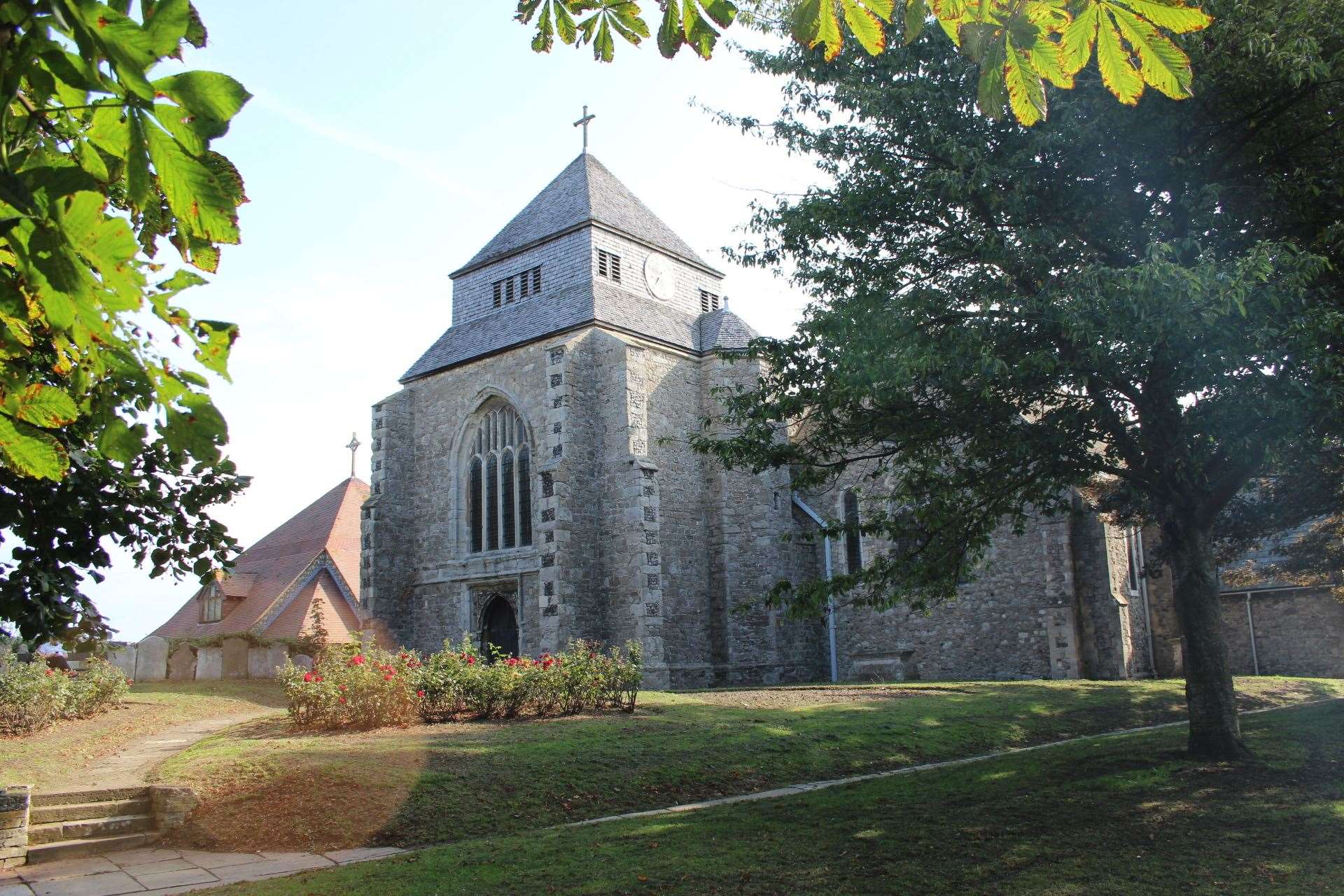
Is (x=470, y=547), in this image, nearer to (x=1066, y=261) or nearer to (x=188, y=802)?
(x=188, y=802)

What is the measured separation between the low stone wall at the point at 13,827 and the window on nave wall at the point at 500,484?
50.8ft

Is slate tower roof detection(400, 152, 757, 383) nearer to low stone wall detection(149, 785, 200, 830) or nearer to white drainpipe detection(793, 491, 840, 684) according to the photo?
white drainpipe detection(793, 491, 840, 684)

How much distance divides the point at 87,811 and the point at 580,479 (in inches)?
545

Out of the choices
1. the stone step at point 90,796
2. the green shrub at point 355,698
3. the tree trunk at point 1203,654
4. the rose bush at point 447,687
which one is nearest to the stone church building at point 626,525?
the rose bush at point 447,687

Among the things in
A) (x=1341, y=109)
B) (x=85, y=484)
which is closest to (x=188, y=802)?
(x=85, y=484)

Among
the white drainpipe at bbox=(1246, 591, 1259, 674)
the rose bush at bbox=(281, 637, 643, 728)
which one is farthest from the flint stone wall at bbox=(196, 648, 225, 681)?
the white drainpipe at bbox=(1246, 591, 1259, 674)

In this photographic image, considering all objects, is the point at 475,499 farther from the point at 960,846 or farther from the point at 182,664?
the point at 960,846

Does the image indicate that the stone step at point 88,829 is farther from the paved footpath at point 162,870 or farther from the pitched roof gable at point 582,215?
the pitched roof gable at point 582,215

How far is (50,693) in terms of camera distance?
14.4 meters

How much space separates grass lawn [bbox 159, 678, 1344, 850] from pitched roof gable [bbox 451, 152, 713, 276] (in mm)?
14817

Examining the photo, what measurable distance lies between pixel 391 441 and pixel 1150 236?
66.7ft

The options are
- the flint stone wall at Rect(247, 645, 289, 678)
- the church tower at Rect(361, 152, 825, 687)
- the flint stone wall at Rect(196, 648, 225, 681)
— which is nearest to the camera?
the church tower at Rect(361, 152, 825, 687)

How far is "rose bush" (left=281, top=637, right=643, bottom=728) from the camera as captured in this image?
12758 millimetres

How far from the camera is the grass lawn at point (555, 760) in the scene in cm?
869
